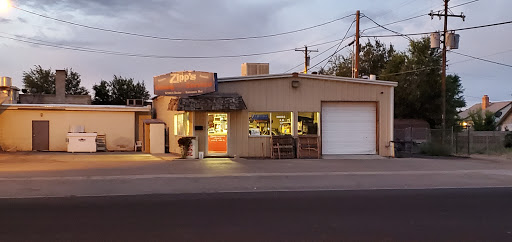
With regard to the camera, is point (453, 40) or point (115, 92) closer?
point (453, 40)

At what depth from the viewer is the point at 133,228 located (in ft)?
24.5

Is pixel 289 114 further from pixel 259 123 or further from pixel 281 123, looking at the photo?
pixel 259 123

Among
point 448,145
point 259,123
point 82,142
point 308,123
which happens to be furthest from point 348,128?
point 82,142

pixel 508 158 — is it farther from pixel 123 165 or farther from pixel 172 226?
pixel 172 226

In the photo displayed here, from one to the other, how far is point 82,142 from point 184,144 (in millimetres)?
8450

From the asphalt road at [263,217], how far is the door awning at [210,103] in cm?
800

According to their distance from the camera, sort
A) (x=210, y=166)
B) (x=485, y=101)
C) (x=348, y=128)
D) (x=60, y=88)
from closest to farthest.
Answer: (x=210, y=166), (x=348, y=128), (x=60, y=88), (x=485, y=101)

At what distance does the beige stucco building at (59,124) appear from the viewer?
25312 mm

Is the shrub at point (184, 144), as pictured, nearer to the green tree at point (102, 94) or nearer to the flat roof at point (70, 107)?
the flat roof at point (70, 107)

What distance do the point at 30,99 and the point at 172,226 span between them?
105ft

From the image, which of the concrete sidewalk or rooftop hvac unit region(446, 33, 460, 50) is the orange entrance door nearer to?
the concrete sidewalk

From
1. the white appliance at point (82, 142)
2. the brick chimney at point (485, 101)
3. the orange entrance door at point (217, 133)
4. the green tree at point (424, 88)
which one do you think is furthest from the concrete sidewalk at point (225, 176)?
the brick chimney at point (485, 101)

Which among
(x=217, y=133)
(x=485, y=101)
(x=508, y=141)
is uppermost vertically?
(x=485, y=101)

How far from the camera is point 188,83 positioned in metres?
19.9
